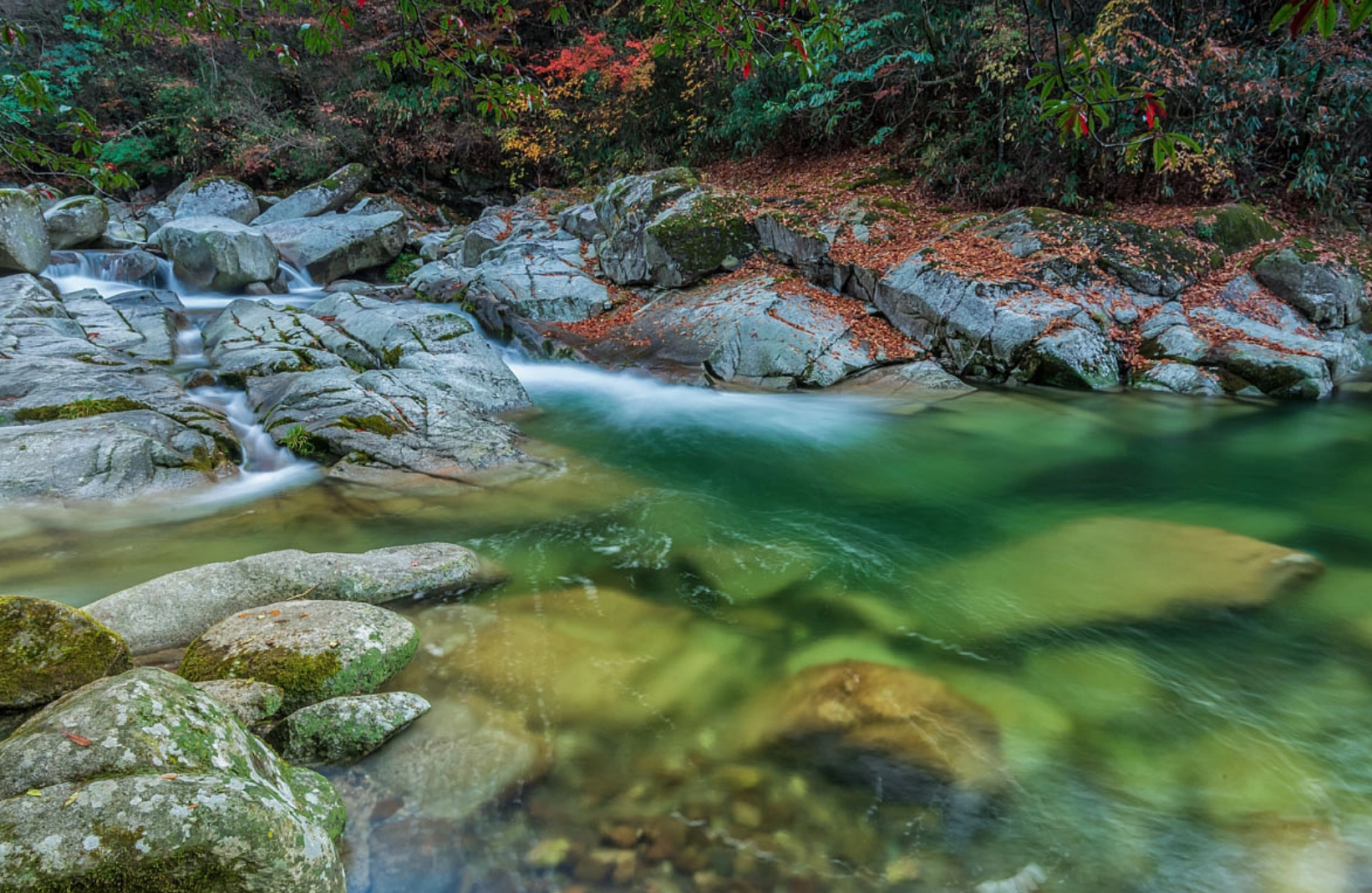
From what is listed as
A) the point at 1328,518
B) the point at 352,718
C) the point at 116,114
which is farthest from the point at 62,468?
the point at 116,114

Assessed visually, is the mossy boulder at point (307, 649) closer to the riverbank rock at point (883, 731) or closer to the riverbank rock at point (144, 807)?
the riverbank rock at point (144, 807)

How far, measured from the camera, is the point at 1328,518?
217 inches

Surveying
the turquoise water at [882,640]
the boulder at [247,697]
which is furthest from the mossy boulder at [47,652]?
the turquoise water at [882,640]

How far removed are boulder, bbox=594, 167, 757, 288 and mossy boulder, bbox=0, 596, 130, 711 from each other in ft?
32.3

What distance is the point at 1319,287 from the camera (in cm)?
952

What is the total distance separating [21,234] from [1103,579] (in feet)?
55.5

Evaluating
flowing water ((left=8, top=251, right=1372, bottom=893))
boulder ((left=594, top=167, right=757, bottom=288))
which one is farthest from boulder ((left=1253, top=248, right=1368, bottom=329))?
boulder ((left=594, top=167, right=757, bottom=288))

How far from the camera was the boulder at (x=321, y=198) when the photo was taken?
17.6m

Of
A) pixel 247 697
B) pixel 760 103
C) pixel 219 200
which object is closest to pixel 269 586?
pixel 247 697

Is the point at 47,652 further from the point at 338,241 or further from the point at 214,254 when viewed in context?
the point at 338,241

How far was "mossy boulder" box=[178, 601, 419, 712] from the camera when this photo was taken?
3.11m

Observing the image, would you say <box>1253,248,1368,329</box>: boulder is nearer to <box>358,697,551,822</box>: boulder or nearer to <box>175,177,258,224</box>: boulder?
<box>358,697,551,822</box>: boulder

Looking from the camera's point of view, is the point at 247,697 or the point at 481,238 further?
the point at 481,238

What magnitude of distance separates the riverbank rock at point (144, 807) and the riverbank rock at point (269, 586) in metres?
1.61
